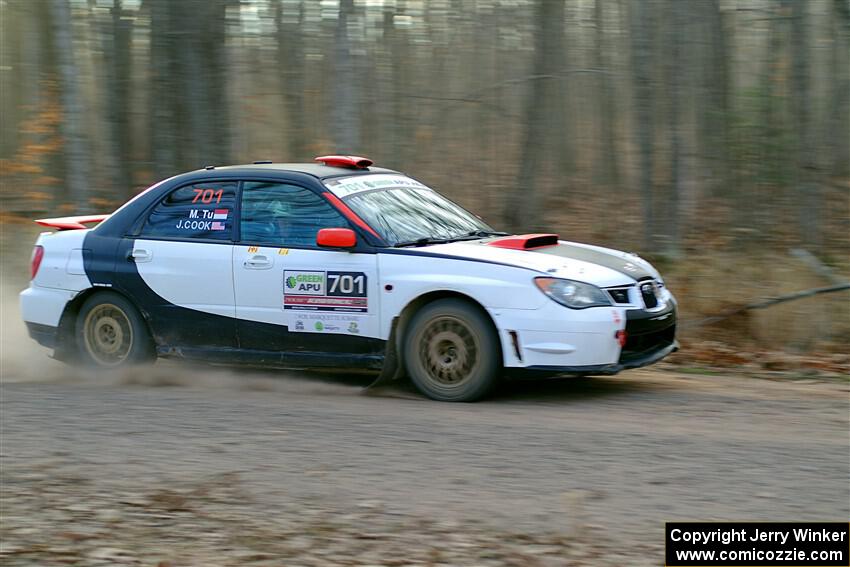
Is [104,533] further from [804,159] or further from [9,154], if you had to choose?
[9,154]

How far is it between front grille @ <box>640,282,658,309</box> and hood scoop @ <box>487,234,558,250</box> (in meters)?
0.83

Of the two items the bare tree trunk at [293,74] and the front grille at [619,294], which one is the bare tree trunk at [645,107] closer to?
the front grille at [619,294]

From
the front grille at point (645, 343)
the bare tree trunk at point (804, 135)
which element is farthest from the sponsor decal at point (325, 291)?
the bare tree trunk at point (804, 135)

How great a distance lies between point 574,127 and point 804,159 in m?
4.74

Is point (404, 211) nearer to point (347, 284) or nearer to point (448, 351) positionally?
point (347, 284)

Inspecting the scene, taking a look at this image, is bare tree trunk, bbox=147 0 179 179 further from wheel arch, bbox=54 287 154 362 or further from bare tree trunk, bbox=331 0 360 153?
wheel arch, bbox=54 287 154 362

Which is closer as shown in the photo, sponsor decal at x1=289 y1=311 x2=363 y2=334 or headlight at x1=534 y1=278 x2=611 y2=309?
headlight at x1=534 y1=278 x2=611 y2=309

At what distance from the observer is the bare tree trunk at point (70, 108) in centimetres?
Result: 1409

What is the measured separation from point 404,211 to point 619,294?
190 cm

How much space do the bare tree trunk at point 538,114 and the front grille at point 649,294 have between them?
5750 mm

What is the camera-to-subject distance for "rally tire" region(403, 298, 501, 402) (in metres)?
7.16

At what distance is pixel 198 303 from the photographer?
808 cm

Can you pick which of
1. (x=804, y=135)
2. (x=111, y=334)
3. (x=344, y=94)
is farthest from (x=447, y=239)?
(x=344, y=94)

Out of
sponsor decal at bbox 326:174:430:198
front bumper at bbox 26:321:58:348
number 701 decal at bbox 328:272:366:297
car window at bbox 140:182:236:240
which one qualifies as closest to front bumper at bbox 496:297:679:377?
number 701 decal at bbox 328:272:366:297
